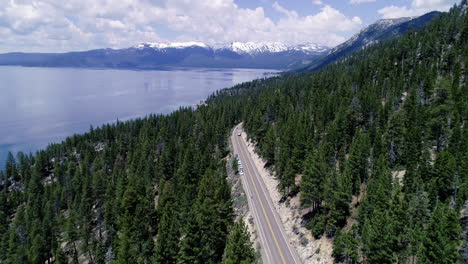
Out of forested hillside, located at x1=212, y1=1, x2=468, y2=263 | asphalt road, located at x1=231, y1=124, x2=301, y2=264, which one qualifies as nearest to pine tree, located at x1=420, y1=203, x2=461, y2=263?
forested hillside, located at x1=212, y1=1, x2=468, y2=263

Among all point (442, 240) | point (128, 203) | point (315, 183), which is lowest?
point (128, 203)

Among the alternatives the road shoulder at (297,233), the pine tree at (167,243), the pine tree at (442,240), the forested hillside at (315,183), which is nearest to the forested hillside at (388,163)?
the pine tree at (442,240)

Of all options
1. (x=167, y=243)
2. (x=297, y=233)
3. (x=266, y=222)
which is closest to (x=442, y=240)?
(x=297, y=233)

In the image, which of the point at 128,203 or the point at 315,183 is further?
the point at 128,203

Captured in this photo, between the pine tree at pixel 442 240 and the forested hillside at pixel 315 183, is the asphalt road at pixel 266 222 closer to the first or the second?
the forested hillside at pixel 315 183

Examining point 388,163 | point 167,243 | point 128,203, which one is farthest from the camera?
point 128,203

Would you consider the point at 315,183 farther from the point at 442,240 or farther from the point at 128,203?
the point at 128,203

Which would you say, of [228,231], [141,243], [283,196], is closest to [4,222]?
[141,243]
